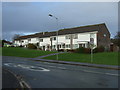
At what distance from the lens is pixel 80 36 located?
4328 centimetres

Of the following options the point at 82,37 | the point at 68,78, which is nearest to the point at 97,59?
the point at 68,78

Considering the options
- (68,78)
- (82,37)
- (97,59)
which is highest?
(82,37)

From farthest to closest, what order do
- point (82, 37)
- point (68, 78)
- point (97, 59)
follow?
1. point (82, 37)
2. point (97, 59)
3. point (68, 78)

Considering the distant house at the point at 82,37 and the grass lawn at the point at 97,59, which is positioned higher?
the distant house at the point at 82,37

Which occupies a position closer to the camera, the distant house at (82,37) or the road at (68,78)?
the road at (68,78)

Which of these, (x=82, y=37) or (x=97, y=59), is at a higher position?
(x=82, y=37)

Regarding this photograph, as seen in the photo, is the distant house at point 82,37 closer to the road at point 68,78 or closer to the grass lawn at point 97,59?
the grass lawn at point 97,59

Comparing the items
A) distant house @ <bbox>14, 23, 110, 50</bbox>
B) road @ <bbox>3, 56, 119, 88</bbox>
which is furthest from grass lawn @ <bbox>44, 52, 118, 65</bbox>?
distant house @ <bbox>14, 23, 110, 50</bbox>

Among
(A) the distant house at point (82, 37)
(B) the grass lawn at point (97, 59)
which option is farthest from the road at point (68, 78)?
(A) the distant house at point (82, 37)

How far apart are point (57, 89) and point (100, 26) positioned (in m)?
38.4

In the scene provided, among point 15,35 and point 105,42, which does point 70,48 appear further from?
point 15,35

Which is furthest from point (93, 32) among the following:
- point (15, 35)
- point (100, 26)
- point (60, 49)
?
point (15, 35)

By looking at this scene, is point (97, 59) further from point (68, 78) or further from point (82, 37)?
point (82, 37)

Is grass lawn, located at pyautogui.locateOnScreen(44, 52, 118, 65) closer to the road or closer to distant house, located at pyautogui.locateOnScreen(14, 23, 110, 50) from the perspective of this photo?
the road
